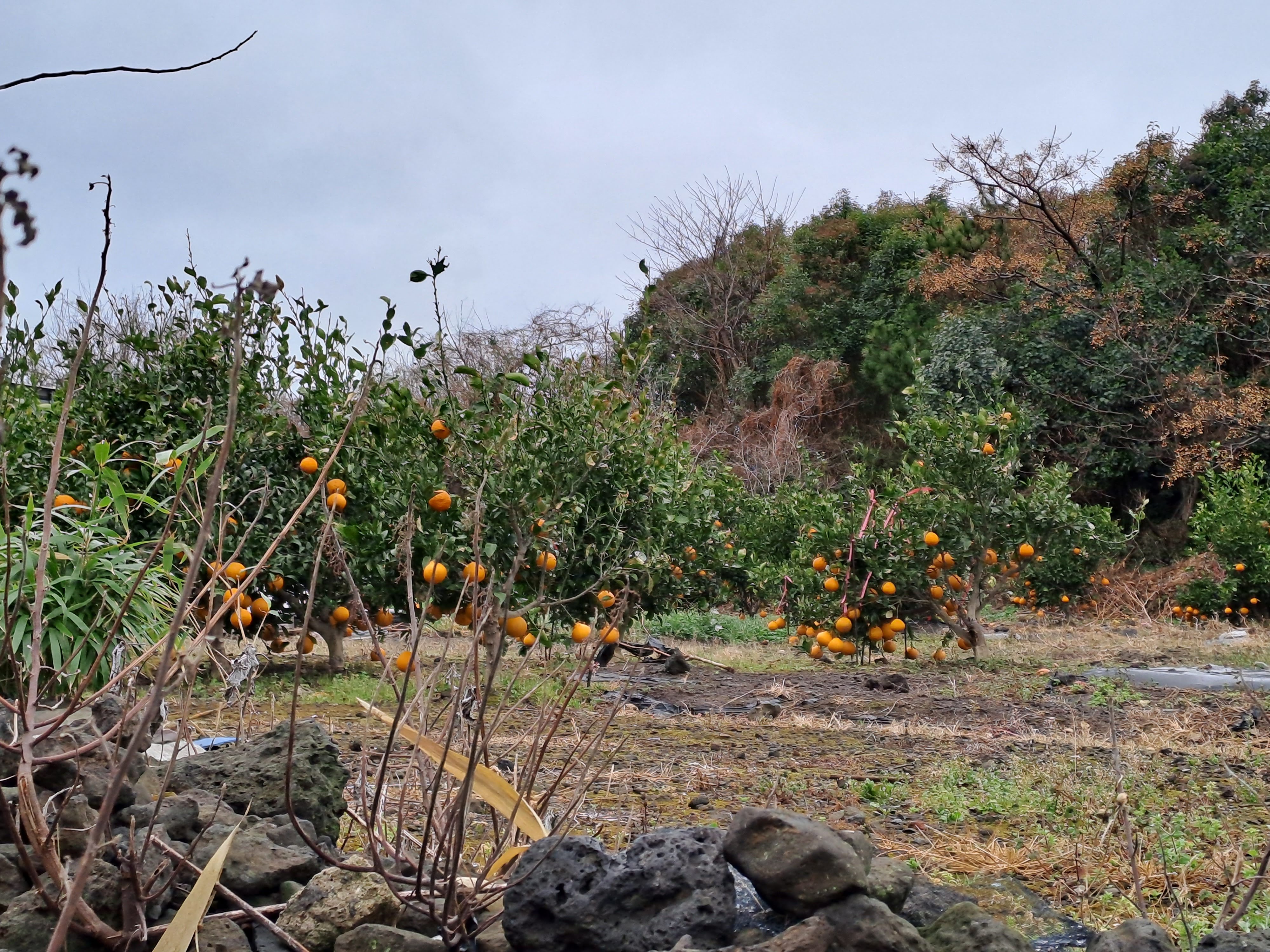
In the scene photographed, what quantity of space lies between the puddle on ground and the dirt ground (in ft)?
1.54

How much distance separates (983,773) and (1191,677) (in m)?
5.32

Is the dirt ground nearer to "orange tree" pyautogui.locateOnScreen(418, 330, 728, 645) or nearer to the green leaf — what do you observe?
"orange tree" pyautogui.locateOnScreen(418, 330, 728, 645)

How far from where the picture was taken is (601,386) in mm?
6258

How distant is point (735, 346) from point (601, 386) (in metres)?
22.2

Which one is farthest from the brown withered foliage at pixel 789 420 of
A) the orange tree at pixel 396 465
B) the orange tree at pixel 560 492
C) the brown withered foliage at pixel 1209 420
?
the orange tree at pixel 560 492

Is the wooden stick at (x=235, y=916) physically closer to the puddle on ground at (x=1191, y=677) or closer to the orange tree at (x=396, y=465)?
the orange tree at (x=396, y=465)

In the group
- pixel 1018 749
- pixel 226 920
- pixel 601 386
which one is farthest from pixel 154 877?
pixel 601 386

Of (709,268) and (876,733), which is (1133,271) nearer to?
(709,268)

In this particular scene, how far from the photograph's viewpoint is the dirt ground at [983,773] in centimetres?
246

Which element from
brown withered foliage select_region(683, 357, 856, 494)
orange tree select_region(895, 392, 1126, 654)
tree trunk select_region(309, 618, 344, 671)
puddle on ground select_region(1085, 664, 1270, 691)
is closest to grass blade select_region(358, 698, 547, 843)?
tree trunk select_region(309, 618, 344, 671)

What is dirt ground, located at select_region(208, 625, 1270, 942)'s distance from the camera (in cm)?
246

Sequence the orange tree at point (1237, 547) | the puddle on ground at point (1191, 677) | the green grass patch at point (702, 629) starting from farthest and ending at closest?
the green grass patch at point (702, 629) < the orange tree at point (1237, 547) < the puddle on ground at point (1191, 677)

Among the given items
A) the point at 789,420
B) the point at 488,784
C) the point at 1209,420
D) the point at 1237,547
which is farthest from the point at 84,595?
the point at 789,420

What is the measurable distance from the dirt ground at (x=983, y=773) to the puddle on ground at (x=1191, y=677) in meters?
0.47
